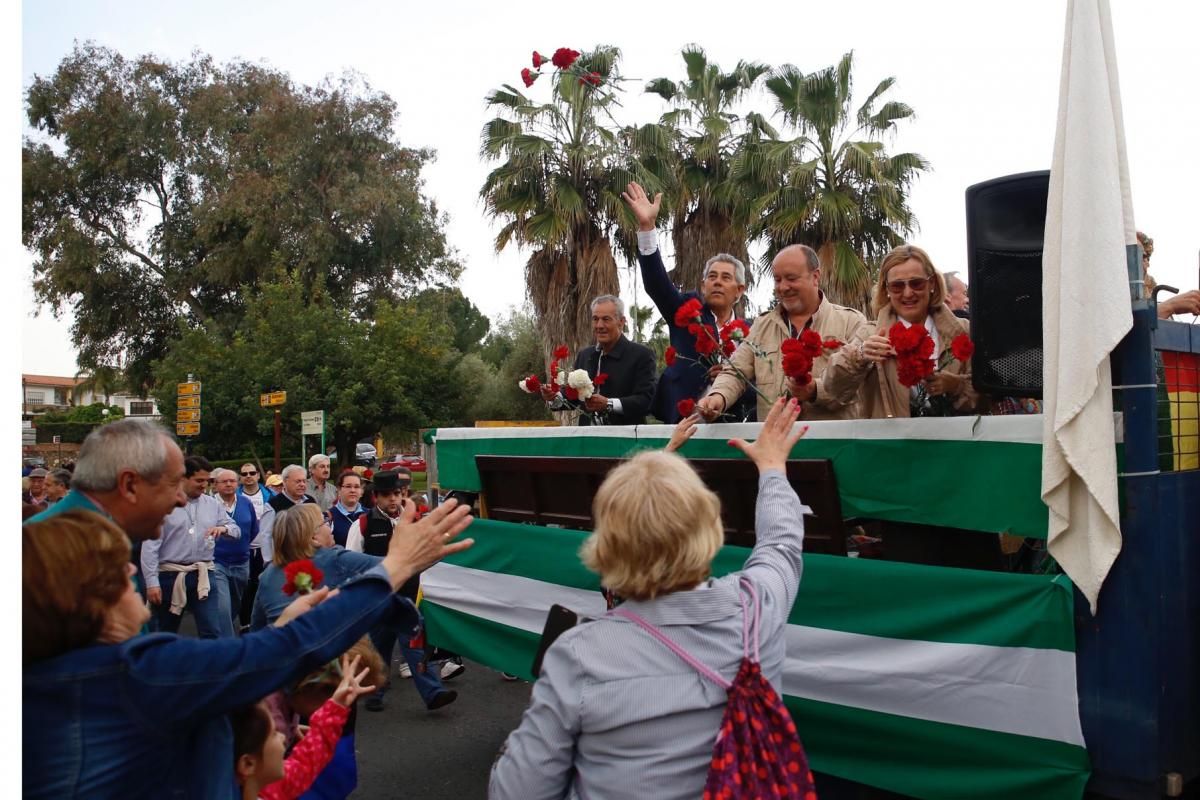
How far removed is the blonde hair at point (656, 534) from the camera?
198cm

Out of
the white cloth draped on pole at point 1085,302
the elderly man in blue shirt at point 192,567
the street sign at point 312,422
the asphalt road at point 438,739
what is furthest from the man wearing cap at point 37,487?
the white cloth draped on pole at point 1085,302

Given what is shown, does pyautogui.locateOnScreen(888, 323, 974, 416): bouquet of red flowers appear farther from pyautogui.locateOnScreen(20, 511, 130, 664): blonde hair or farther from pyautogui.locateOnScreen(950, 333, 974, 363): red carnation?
pyautogui.locateOnScreen(20, 511, 130, 664): blonde hair

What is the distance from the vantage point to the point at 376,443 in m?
35.2

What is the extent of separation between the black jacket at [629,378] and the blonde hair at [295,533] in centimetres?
172

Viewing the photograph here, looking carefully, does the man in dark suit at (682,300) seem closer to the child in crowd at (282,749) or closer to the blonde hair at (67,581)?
the child in crowd at (282,749)

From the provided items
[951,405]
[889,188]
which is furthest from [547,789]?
[889,188]

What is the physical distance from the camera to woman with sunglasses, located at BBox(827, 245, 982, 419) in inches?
137

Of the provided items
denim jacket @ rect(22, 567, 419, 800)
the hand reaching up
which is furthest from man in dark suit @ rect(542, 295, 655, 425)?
denim jacket @ rect(22, 567, 419, 800)

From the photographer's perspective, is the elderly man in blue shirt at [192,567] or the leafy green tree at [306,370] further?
the leafy green tree at [306,370]

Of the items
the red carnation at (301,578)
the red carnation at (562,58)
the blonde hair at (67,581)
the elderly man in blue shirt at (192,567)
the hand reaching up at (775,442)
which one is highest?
the red carnation at (562,58)

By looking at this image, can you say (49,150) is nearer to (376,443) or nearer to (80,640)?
(376,443)

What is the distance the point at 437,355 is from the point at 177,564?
23649 mm

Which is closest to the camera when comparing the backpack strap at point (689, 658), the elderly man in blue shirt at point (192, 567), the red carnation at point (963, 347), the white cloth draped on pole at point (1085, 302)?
the backpack strap at point (689, 658)

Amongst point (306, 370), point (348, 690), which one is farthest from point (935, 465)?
point (306, 370)
